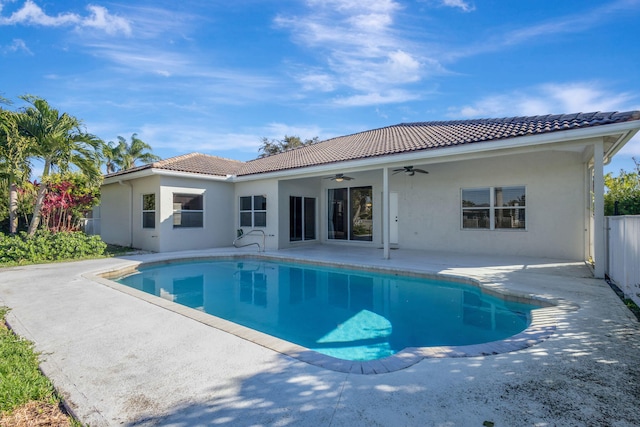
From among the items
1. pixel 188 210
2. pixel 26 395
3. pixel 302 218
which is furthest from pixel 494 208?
pixel 26 395

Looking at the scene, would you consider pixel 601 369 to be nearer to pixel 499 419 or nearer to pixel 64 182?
pixel 499 419

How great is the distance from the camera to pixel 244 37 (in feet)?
39.4

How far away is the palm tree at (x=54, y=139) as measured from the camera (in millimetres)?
10086

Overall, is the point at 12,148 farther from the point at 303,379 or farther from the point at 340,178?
the point at 303,379

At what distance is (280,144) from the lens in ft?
116

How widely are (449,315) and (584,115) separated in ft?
22.7

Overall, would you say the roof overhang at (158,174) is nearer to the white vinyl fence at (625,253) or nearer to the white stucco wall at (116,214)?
the white stucco wall at (116,214)

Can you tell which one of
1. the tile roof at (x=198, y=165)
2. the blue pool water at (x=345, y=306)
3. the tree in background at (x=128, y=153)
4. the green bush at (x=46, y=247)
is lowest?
the blue pool water at (x=345, y=306)

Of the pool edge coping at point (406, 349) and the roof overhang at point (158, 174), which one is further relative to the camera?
the roof overhang at point (158, 174)

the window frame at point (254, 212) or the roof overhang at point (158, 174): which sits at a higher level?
the roof overhang at point (158, 174)

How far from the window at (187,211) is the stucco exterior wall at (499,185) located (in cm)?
832

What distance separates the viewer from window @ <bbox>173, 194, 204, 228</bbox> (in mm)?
13336

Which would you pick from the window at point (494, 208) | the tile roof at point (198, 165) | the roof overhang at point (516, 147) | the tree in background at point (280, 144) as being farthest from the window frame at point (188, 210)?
the tree in background at point (280, 144)

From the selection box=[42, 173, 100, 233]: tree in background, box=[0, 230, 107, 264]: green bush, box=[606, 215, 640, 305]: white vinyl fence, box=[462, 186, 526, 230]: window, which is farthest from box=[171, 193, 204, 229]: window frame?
box=[606, 215, 640, 305]: white vinyl fence
